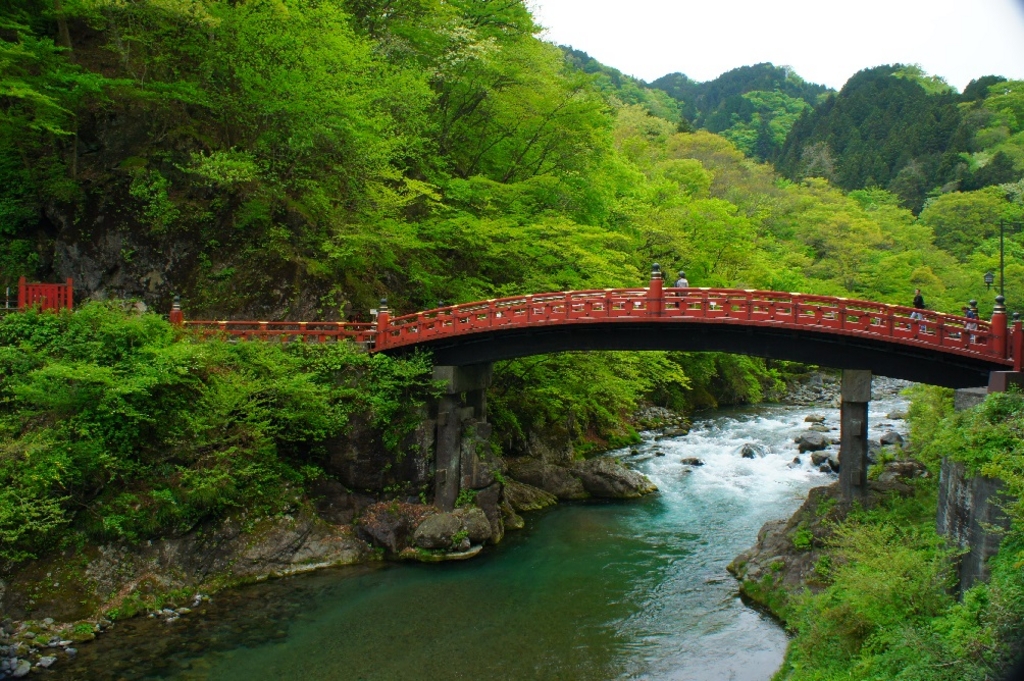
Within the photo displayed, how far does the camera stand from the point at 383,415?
21859 millimetres

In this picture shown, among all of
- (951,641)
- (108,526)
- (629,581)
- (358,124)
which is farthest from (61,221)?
(951,641)

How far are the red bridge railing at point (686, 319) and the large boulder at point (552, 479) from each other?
6.40 metres

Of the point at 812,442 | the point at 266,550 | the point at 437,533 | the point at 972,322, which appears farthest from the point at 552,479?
the point at 972,322

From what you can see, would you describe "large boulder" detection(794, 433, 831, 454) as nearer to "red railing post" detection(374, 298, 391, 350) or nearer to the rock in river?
the rock in river

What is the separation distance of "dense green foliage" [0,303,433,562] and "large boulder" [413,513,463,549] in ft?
8.19

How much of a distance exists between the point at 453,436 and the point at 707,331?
780 centimetres

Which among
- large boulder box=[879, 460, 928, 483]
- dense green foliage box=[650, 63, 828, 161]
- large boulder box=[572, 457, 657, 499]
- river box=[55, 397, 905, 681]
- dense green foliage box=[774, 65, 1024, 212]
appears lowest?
river box=[55, 397, 905, 681]

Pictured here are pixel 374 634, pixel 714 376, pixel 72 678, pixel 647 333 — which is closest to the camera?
pixel 72 678

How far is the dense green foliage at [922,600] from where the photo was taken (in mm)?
10438

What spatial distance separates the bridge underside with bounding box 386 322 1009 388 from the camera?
18344mm

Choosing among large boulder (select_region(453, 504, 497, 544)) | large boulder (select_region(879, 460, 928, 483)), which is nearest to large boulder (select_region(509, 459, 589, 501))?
large boulder (select_region(453, 504, 497, 544))

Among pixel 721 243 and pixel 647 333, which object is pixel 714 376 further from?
pixel 647 333

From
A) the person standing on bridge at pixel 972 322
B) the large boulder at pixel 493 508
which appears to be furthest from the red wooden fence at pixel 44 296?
the person standing on bridge at pixel 972 322

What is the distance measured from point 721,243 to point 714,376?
8.00m
